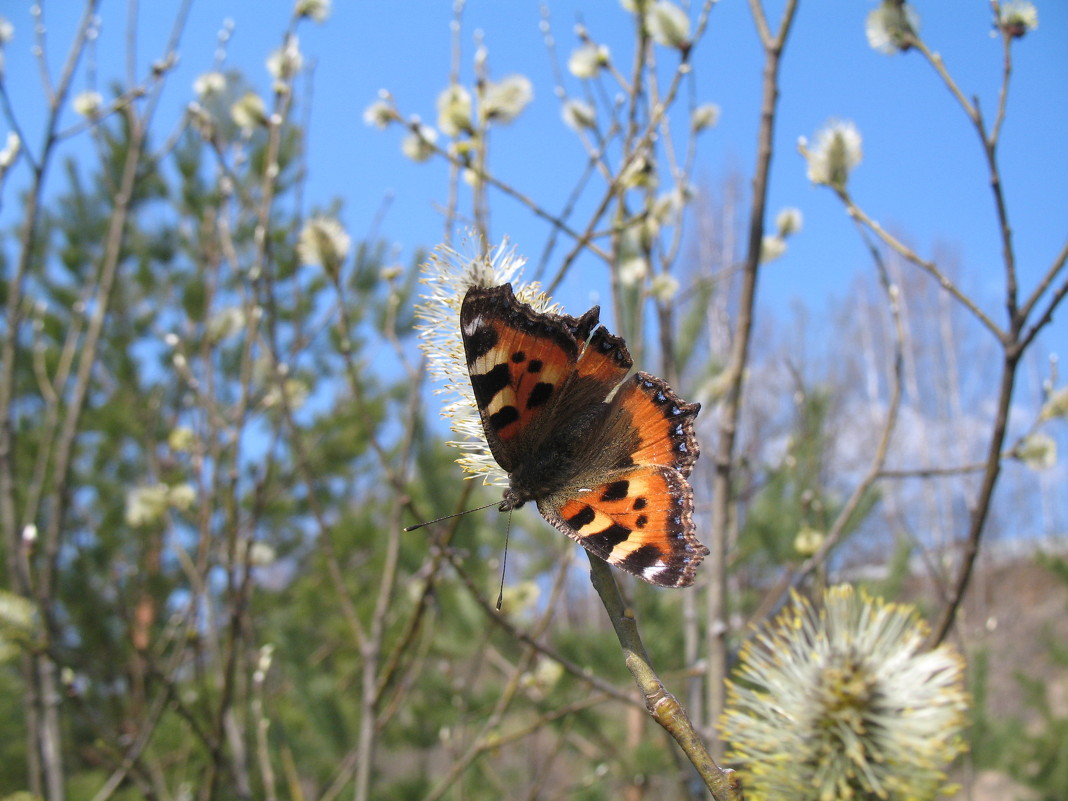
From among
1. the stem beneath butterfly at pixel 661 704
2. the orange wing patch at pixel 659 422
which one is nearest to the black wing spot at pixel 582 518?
the orange wing patch at pixel 659 422

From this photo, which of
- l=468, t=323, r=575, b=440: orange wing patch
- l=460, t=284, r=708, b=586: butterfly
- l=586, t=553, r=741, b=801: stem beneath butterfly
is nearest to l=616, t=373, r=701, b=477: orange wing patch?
l=460, t=284, r=708, b=586: butterfly

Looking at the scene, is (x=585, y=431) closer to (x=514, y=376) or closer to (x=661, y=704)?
(x=514, y=376)

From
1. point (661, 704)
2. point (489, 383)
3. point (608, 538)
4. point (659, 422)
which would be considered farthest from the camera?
point (659, 422)

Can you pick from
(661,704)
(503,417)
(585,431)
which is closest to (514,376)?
(503,417)

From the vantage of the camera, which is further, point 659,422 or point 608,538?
point 659,422

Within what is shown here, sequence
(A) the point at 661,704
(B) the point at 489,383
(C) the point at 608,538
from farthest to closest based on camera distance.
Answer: (B) the point at 489,383, (C) the point at 608,538, (A) the point at 661,704

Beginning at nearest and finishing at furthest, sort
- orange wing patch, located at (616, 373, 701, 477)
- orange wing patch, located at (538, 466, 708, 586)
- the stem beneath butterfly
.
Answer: the stem beneath butterfly → orange wing patch, located at (538, 466, 708, 586) → orange wing patch, located at (616, 373, 701, 477)

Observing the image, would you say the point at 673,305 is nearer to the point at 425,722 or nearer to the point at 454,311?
the point at 454,311

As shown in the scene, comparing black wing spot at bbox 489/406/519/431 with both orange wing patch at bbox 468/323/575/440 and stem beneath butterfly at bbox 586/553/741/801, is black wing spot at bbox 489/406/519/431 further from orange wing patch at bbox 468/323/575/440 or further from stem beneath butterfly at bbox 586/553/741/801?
stem beneath butterfly at bbox 586/553/741/801
